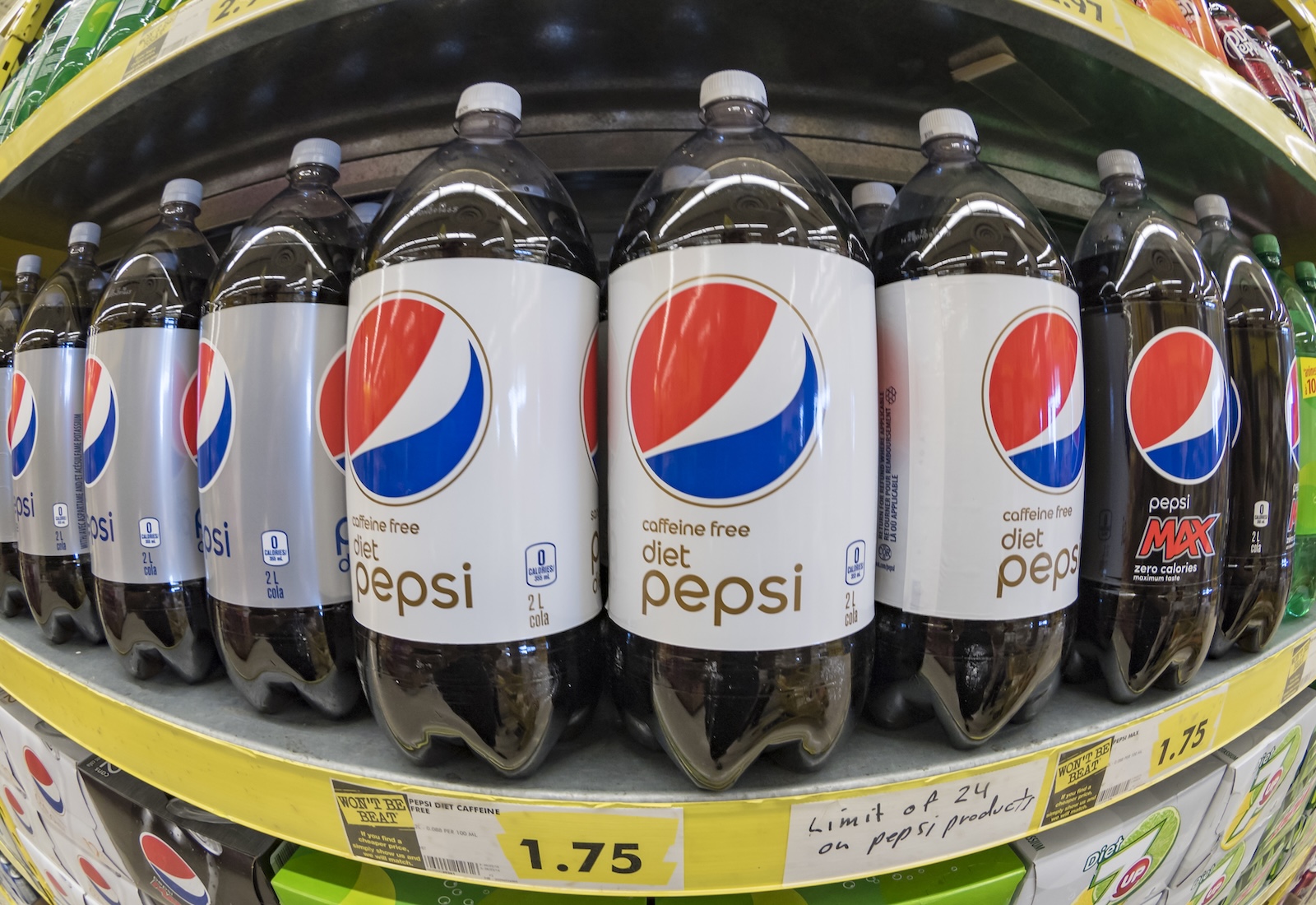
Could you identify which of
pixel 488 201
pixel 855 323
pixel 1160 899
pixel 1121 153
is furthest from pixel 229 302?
pixel 1160 899

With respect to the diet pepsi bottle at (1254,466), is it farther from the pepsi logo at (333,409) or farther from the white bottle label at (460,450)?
the pepsi logo at (333,409)

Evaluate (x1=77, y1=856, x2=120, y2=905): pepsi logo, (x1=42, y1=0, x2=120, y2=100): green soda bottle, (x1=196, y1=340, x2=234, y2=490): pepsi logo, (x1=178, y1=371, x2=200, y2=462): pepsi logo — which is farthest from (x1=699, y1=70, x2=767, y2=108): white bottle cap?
(x1=77, y1=856, x2=120, y2=905): pepsi logo

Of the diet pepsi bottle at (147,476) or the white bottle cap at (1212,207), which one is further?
the white bottle cap at (1212,207)

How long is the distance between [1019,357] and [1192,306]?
0.88ft

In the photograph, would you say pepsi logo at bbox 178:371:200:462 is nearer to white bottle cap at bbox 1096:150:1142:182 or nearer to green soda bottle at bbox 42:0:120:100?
green soda bottle at bbox 42:0:120:100

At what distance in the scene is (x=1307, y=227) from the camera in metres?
1.21

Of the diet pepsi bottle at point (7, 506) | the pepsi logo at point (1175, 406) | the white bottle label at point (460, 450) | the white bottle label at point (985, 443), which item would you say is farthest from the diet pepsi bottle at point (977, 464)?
the diet pepsi bottle at point (7, 506)

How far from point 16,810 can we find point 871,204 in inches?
64.3

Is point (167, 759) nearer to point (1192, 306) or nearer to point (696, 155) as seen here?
point (696, 155)

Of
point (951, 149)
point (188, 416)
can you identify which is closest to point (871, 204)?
point (951, 149)

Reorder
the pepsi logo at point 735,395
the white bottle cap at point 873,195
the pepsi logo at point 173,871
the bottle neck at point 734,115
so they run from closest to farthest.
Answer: the pepsi logo at point 735,395 < the bottle neck at point 734,115 < the pepsi logo at point 173,871 < the white bottle cap at point 873,195

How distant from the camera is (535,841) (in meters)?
0.54

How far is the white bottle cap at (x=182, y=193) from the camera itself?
2.76ft

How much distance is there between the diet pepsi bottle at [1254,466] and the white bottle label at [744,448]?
0.62 metres
